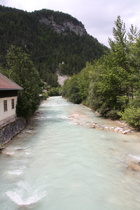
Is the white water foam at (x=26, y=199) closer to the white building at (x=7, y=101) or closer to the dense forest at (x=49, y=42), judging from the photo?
the white building at (x=7, y=101)

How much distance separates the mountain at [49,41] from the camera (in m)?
112

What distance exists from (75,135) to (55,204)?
8.38m

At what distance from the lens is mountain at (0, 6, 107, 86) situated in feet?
366

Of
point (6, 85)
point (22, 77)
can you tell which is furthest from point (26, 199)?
point (22, 77)

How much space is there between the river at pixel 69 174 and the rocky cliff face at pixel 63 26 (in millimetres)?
172655

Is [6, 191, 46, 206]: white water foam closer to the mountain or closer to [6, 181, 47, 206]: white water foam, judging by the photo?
[6, 181, 47, 206]: white water foam

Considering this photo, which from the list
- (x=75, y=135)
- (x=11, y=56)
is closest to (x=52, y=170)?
(x=75, y=135)

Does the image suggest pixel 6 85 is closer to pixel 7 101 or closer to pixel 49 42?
pixel 7 101

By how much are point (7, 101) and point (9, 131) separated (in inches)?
110

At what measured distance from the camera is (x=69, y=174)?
313 inches

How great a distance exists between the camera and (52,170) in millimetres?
8328

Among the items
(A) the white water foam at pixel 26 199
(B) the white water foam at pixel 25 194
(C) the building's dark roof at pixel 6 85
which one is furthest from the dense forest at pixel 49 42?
(A) the white water foam at pixel 26 199

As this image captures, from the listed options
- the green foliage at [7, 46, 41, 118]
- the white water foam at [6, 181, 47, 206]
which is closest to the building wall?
the green foliage at [7, 46, 41, 118]

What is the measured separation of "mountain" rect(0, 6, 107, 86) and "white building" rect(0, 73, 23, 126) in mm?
83593
